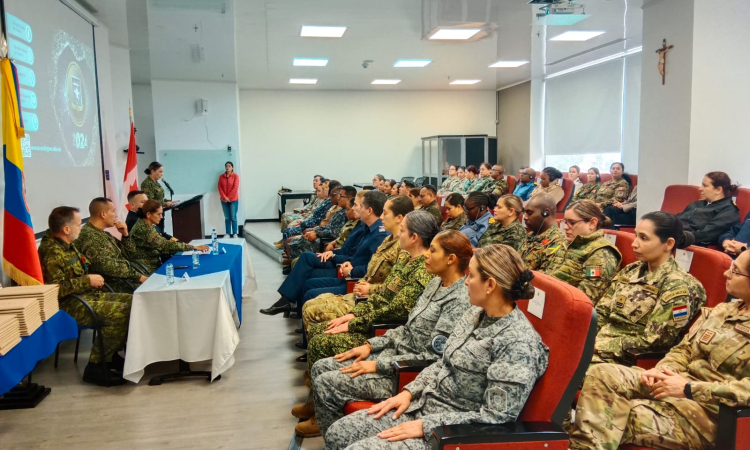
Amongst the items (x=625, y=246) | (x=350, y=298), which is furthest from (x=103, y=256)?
(x=625, y=246)

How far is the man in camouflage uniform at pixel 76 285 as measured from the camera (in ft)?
11.2

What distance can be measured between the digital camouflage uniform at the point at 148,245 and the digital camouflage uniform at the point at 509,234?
2596mm

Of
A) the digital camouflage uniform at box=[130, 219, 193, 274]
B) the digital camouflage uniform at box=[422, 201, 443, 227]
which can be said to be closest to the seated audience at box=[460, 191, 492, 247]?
the digital camouflage uniform at box=[422, 201, 443, 227]

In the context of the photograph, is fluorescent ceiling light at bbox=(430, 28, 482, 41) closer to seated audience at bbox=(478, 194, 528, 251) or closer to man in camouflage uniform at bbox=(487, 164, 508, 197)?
man in camouflage uniform at bbox=(487, 164, 508, 197)

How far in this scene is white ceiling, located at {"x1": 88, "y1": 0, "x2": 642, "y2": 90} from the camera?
5.55 m

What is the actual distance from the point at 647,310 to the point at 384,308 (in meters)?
1.22

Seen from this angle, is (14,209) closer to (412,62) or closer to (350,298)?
(350,298)

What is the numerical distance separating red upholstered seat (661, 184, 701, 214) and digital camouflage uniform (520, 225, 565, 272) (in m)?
2.34

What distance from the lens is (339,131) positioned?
42.6ft

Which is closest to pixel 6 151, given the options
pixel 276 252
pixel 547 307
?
pixel 547 307

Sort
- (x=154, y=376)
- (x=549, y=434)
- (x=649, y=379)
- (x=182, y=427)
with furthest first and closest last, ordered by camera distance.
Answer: (x=154, y=376) < (x=182, y=427) < (x=649, y=379) < (x=549, y=434)

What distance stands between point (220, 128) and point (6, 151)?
7.31 meters

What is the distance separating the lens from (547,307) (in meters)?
1.87

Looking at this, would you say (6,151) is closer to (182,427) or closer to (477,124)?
(182,427)
